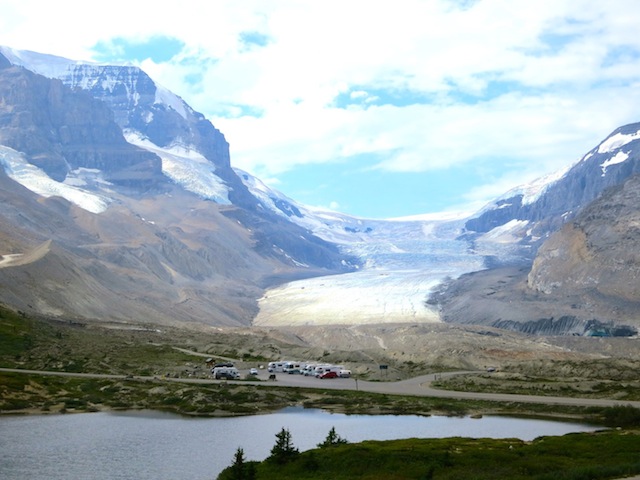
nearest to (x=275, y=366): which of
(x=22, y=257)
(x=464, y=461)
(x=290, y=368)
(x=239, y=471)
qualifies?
(x=290, y=368)

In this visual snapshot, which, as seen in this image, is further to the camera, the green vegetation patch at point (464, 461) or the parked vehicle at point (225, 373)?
the parked vehicle at point (225, 373)

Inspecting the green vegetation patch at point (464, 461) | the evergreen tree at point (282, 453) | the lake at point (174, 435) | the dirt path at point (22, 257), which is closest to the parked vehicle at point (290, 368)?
the lake at point (174, 435)

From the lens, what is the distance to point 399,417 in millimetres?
70188

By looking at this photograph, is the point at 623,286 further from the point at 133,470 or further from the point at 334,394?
the point at 133,470

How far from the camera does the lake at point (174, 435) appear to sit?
48031 mm

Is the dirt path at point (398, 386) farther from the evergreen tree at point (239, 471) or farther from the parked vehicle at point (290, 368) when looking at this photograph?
the evergreen tree at point (239, 471)

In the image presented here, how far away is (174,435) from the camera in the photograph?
196 feet

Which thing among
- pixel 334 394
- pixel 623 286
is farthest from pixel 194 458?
pixel 623 286

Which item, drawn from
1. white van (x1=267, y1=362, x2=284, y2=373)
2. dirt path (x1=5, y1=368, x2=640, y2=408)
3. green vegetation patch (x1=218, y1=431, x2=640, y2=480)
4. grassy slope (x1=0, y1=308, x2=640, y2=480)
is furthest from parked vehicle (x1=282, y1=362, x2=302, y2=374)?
green vegetation patch (x1=218, y1=431, x2=640, y2=480)

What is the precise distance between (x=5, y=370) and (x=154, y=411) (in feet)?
64.2

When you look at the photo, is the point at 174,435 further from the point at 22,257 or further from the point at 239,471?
the point at 22,257

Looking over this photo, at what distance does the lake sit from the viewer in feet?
158

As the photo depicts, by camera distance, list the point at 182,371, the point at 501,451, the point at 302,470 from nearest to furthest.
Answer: the point at 302,470 < the point at 501,451 < the point at 182,371

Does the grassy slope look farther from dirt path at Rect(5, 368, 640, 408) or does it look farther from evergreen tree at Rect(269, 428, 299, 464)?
dirt path at Rect(5, 368, 640, 408)
